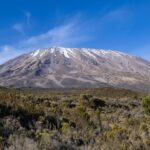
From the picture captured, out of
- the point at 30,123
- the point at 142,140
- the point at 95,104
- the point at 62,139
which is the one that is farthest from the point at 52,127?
the point at 95,104

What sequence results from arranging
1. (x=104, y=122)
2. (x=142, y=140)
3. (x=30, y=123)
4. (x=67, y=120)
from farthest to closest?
(x=104, y=122)
(x=67, y=120)
(x=30, y=123)
(x=142, y=140)

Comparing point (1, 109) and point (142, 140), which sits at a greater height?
point (1, 109)

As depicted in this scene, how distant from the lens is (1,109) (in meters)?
12.5

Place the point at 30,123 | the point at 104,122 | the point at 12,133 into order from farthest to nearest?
1. the point at 104,122
2. the point at 30,123
3. the point at 12,133

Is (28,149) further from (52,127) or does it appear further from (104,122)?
(104,122)

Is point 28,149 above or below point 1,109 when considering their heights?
below

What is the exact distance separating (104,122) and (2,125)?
494cm

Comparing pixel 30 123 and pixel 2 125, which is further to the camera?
pixel 30 123

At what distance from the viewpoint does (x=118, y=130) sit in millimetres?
12148

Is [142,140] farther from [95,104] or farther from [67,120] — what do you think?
[95,104]

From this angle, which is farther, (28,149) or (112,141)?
(112,141)

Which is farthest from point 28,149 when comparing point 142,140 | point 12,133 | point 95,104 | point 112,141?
point 95,104

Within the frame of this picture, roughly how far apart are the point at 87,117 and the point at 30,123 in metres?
2.75

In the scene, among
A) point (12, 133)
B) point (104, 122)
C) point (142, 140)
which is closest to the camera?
point (12, 133)
